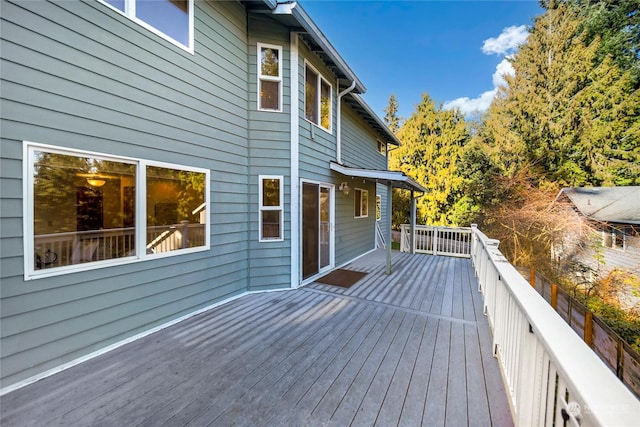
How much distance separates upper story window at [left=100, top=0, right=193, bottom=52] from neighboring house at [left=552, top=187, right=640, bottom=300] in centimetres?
999

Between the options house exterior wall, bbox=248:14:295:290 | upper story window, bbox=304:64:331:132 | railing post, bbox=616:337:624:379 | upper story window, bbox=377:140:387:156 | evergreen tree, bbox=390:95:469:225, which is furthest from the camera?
evergreen tree, bbox=390:95:469:225

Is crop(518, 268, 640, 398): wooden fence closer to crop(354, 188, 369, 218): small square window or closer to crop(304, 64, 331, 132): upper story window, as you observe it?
crop(354, 188, 369, 218): small square window

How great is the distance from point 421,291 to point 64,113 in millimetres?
5475

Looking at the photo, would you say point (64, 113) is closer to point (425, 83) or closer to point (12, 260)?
point (12, 260)

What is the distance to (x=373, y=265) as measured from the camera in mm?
6852

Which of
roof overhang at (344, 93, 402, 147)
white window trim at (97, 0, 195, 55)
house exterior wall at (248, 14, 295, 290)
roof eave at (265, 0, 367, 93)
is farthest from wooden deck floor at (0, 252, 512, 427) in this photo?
roof overhang at (344, 93, 402, 147)

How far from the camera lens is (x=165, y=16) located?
3.33 meters

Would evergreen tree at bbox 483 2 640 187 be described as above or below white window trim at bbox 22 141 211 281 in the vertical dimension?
above

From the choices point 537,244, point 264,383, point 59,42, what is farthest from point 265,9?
point 537,244

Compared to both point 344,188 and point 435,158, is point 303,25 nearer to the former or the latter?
point 344,188

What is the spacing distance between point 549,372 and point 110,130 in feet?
13.5

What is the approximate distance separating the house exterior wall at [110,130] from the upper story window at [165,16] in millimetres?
113

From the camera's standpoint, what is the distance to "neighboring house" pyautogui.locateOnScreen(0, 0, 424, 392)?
90.0 inches

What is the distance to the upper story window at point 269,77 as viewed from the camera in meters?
4.66
